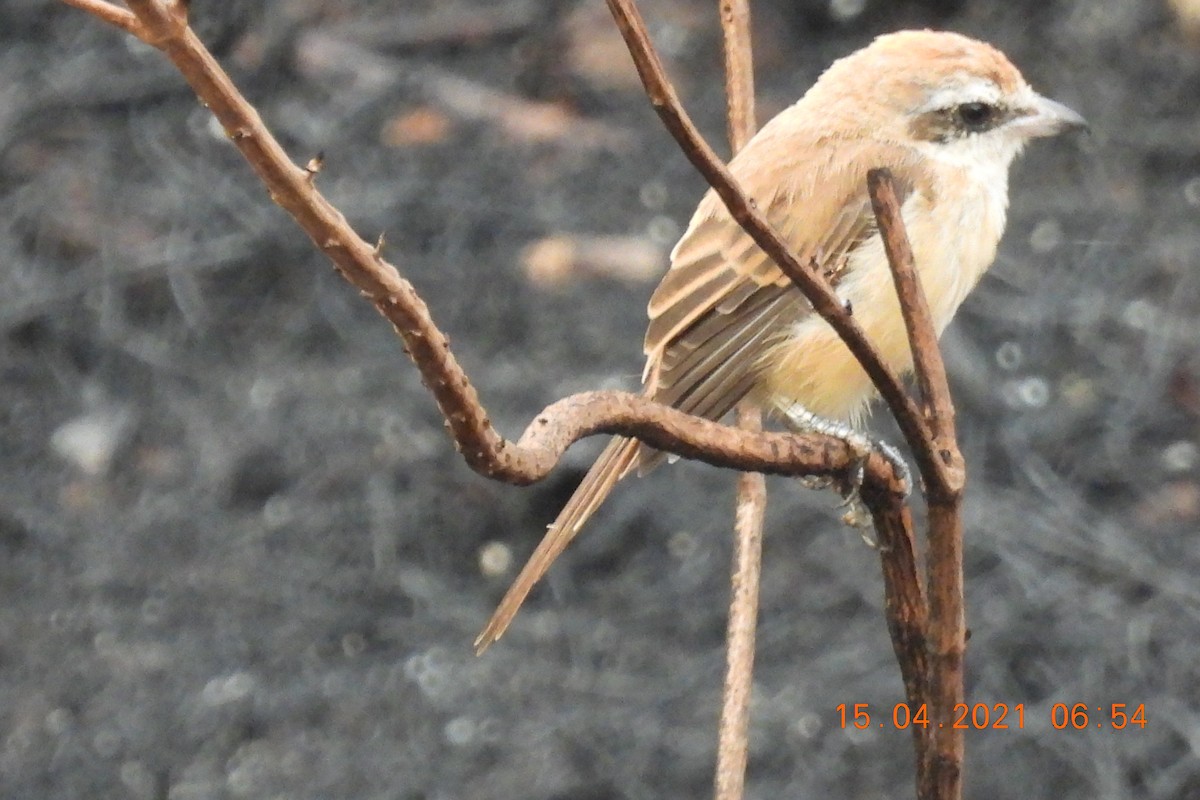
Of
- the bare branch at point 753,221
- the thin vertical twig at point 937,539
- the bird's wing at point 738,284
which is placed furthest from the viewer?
the bird's wing at point 738,284

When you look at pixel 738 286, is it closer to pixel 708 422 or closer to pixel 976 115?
pixel 976 115

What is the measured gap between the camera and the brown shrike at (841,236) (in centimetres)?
318

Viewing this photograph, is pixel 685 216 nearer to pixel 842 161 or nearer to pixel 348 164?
pixel 348 164

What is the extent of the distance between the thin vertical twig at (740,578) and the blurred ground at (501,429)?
93.4 inches

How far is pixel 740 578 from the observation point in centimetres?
242

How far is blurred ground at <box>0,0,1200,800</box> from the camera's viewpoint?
15.8ft

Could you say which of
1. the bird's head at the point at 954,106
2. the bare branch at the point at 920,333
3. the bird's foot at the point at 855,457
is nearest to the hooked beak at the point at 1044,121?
the bird's head at the point at 954,106

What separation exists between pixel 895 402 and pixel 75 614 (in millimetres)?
3707

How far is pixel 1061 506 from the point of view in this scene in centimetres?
486

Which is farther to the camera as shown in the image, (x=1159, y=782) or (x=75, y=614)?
(x=75, y=614)

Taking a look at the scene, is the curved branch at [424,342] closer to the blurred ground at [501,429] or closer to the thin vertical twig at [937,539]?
the thin vertical twig at [937,539]

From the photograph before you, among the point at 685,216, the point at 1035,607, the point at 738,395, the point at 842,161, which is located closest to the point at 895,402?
the point at 738,395

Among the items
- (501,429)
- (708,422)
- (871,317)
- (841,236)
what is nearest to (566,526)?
(871,317)
